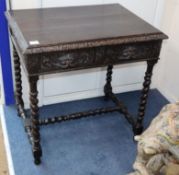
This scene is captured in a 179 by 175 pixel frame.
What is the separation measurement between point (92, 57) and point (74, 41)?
0.14 meters

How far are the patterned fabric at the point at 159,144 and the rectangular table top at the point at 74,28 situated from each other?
44cm

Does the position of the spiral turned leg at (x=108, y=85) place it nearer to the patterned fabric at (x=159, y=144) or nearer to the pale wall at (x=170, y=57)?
the pale wall at (x=170, y=57)

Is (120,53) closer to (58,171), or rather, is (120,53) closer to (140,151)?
(140,151)

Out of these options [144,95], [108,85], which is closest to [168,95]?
[108,85]

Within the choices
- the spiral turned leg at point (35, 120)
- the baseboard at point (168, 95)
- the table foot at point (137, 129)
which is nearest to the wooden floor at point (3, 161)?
the spiral turned leg at point (35, 120)

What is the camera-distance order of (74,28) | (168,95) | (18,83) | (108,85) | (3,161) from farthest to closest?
(168,95), (108,85), (18,83), (3,161), (74,28)

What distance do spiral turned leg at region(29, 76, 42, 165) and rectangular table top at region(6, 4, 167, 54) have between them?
200 mm

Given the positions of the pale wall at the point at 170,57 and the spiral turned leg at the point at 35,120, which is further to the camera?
the pale wall at the point at 170,57

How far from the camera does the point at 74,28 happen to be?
65.7 inches

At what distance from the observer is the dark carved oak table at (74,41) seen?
4.93 feet

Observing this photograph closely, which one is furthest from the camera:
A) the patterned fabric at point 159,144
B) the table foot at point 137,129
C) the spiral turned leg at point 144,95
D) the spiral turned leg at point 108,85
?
the spiral turned leg at point 108,85

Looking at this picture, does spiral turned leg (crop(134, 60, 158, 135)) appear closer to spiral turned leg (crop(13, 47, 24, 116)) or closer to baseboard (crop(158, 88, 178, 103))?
baseboard (crop(158, 88, 178, 103))

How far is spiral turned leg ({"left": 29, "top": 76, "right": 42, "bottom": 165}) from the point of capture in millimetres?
1573

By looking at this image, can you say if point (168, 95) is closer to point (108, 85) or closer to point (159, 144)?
point (108, 85)
